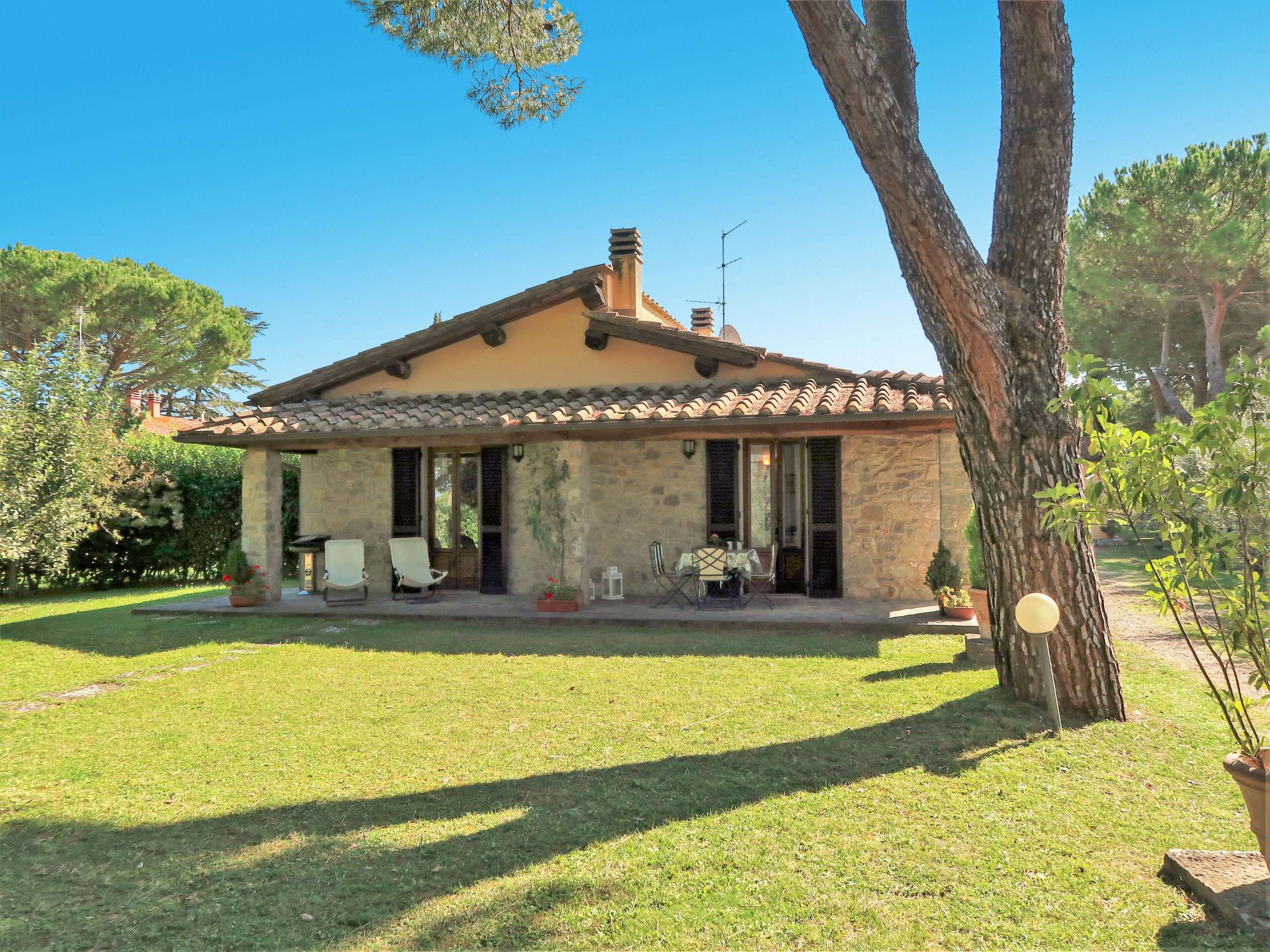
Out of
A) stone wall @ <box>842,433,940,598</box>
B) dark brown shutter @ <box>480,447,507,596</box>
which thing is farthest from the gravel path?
dark brown shutter @ <box>480,447,507,596</box>

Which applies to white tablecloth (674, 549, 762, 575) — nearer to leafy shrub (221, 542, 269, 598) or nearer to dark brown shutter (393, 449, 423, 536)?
dark brown shutter (393, 449, 423, 536)

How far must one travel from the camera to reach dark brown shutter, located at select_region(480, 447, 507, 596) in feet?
35.9

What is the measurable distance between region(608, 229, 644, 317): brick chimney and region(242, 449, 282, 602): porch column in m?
5.47

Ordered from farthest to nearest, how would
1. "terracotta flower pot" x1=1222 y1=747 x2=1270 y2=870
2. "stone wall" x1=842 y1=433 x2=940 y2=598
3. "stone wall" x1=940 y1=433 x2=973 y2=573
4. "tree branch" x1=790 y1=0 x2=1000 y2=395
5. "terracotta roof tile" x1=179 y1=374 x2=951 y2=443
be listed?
"stone wall" x1=842 y1=433 x2=940 y2=598, "stone wall" x1=940 y1=433 x2=973 y2=573, "terracotta roof tile" x1=179 y1=374 x2=951 y2=443, "tree branch" x1=790 y1=0 x2=1000 y2=395, "terracotta flower pot" x1=1222 y1=747 x2=1270 y2=870

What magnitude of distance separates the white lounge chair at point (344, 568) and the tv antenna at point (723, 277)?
28.4 feet

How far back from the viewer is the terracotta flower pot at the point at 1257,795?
245 cm

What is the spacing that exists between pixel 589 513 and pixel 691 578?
1754mm

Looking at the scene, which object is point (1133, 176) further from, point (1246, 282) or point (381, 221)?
point (381, 221)

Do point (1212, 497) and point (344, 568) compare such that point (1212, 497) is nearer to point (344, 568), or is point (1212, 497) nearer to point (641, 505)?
point (641, 505)

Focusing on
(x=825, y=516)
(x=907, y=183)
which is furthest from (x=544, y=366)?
(x=907, y=183)

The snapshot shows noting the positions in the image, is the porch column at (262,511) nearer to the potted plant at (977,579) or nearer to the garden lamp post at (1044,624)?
the potted plant at (977,579)

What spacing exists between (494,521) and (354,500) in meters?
2.39

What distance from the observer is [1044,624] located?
4215 millimetres

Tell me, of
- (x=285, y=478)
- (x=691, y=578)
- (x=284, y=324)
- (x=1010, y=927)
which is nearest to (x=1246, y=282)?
(x=691, y=578)
